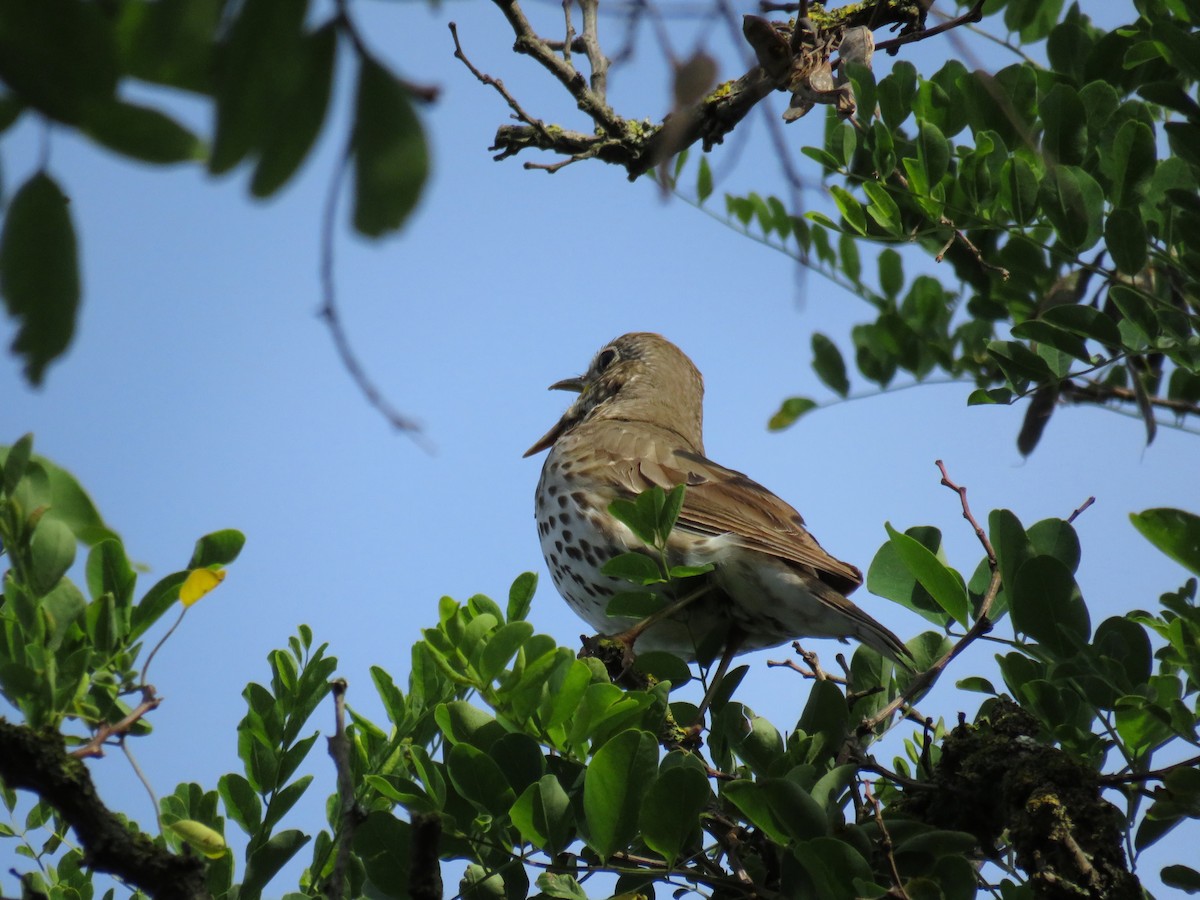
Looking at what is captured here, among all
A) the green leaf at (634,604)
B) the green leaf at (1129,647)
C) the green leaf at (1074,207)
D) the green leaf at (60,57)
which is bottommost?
the green leaf at (60,57)

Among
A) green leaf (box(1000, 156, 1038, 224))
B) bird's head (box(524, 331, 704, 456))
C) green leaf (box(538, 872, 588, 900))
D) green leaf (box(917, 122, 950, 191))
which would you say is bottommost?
green leaf (box(538, 872, 588, 900))

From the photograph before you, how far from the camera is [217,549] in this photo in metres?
2.29

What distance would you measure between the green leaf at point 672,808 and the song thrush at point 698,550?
1.11m

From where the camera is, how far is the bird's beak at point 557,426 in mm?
6953

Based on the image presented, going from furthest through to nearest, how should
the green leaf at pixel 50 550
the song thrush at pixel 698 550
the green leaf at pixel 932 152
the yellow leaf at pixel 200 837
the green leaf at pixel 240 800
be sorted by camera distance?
the song thrush at pixel 698 550
the green leaf at pixel 932 152
the green leaf at pixel 240 800
the yellow leaf at pixel 200 837
the green leaf at pixel 50 550

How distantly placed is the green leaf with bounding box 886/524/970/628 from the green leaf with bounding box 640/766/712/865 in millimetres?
800

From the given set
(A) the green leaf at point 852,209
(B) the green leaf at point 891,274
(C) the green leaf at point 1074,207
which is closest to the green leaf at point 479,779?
(A) the green leaf at point 852,209

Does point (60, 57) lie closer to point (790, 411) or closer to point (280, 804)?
point (280, 804)

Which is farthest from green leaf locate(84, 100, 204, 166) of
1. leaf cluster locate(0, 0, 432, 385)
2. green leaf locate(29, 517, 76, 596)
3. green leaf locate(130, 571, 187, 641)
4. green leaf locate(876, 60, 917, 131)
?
green leaf locate(876, 60, 917, 131)

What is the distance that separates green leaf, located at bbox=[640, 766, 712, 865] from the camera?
2.50 m

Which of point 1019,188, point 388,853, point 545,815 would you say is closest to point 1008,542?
point 1019,188

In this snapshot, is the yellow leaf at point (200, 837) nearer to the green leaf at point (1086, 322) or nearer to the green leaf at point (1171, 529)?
the green leaf at point (1171, 529)

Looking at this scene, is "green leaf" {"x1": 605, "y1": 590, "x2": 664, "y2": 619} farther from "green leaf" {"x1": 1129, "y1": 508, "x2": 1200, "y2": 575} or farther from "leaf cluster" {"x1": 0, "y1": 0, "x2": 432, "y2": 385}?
"leaf cluster" {"x1": 0, "y1": 0, "x2": 432, "y2": 385}

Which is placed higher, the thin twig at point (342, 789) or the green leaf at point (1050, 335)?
the green leaf at point (1050, 335)
